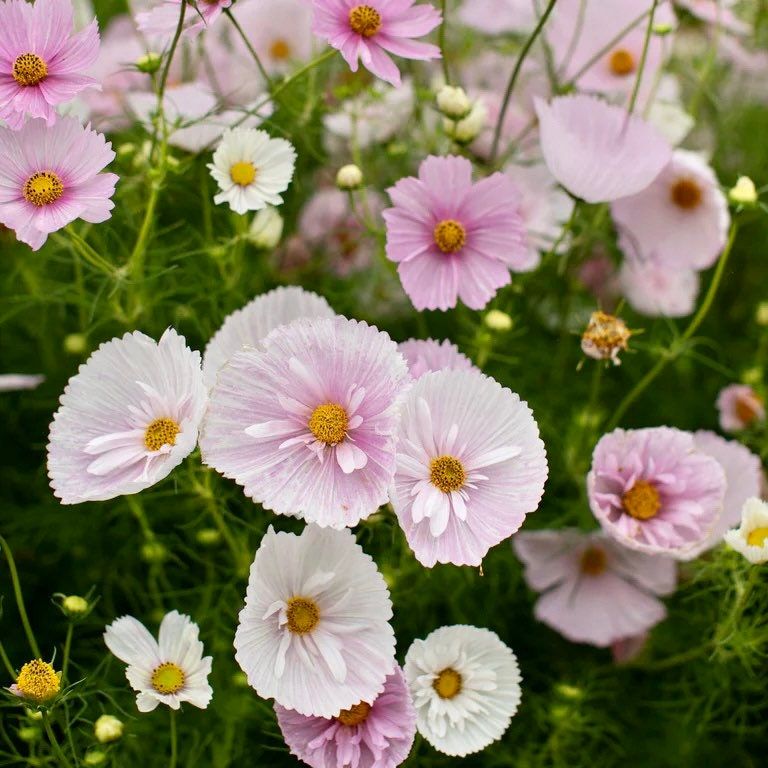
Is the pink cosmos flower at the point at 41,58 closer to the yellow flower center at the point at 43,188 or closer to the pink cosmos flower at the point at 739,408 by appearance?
the yellow flower center at the point at 43,188

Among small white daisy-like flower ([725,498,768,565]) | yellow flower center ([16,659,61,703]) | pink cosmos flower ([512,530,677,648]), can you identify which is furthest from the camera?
pink cosmos flower ([512,530,677,648])

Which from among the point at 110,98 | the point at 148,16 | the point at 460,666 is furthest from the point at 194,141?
the point at 460,666

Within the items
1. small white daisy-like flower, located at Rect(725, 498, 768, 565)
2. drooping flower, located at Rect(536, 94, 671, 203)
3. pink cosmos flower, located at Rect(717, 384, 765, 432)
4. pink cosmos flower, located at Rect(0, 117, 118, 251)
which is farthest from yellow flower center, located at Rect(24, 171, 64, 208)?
pink cosmos flower, located at Rect(717, 384, 765, 432)

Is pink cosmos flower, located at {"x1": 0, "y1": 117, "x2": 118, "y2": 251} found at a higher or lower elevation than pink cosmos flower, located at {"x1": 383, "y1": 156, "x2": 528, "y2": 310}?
higher

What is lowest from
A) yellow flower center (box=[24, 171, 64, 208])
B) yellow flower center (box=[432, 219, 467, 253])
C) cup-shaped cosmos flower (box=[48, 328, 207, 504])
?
cup-shaped cosmos flower (box=[48, 328, 207, 504])

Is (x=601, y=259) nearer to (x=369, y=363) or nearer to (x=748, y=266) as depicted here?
(x=748, y=266)

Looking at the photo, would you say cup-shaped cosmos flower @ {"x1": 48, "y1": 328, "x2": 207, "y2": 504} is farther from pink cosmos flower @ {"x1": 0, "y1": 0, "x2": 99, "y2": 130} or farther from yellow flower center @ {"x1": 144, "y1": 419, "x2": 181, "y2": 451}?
pink cosmos flower @ {"x1": 0, "y1": 0, "x2": 99, "y2": 130}
